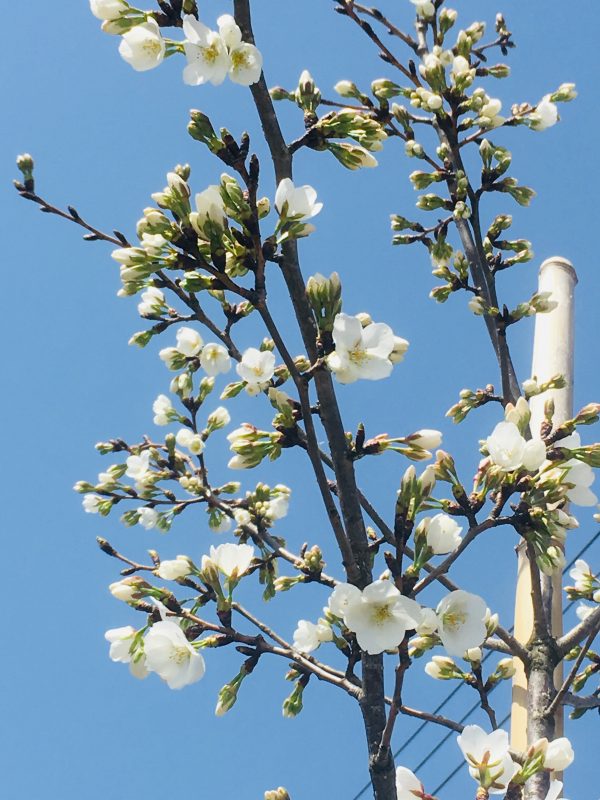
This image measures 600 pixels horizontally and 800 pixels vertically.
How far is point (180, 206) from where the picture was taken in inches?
70.0

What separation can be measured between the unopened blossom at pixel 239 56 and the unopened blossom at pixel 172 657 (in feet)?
4.15

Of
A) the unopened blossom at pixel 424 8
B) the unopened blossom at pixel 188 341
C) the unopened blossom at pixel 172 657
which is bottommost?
A: the unopened blossom at pixel 172 657

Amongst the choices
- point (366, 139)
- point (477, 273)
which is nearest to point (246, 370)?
point (366, 139)

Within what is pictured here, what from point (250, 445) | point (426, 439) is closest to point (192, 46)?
point (250, 445)

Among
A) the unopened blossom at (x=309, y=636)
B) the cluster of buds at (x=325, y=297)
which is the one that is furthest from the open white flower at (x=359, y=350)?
the unopened blossom at (x=309, y=636)

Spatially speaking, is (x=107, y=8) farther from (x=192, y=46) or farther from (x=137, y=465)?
(x=137, y=465)

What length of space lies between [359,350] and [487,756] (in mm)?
1007

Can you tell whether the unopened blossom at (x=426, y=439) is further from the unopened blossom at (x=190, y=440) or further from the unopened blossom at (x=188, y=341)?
the unopened blossom at (x=190, y=440)

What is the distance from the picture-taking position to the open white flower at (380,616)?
1698mm

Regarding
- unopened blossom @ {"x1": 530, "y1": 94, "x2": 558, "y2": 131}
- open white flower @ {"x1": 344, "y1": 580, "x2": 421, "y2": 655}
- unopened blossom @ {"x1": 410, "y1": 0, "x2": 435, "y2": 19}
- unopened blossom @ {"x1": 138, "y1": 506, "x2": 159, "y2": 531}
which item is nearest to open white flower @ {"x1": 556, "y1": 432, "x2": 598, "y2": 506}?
open white flower @ {"x1": 344, "y1": 580, "x2": 421, "y2": 655}

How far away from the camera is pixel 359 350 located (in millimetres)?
1790

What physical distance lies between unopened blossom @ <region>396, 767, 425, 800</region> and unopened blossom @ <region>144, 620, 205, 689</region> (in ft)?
2.11

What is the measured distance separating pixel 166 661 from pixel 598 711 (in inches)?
73.7

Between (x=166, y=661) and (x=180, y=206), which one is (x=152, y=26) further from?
(x=166, y=661)
